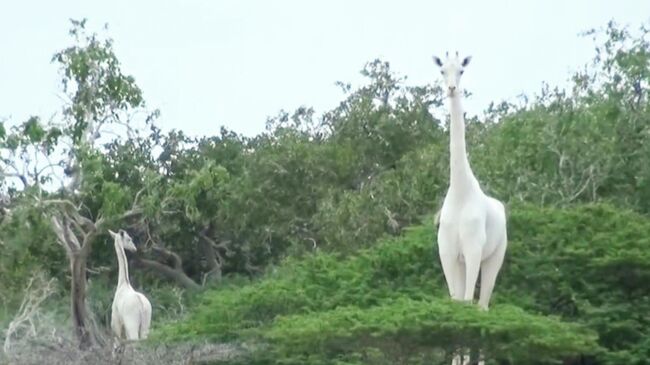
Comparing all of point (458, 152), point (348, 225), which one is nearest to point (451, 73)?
point (458, 152)

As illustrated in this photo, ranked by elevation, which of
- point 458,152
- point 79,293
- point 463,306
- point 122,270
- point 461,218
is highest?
point 122,270

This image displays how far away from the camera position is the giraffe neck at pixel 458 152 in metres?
12.9

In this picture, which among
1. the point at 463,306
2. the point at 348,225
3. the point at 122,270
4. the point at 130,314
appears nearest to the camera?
the point at 463,306

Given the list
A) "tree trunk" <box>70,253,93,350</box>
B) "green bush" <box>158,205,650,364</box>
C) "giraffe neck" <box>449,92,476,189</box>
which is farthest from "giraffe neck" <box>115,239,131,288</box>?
"giraffe neck" <box>449,92,476,189</box>

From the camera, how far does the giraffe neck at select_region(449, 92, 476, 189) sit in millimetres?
12945

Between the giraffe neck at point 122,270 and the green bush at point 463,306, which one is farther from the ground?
the giraffe neck at point 122,270

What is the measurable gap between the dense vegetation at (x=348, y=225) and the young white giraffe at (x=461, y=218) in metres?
0.35

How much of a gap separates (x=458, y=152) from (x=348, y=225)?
43.3 feet

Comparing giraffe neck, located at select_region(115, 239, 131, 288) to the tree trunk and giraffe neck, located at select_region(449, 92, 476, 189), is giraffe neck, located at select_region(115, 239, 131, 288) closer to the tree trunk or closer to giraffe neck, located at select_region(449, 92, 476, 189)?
the tree trunk

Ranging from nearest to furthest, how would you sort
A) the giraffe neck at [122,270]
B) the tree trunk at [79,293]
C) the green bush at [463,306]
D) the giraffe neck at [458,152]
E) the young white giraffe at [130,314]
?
the green bush at [463,306] < the giraffe neck at [458,152] < the young white giraffe at [130,314] < the tree trunk at [79,293] < the giraffe neck at [122,270]

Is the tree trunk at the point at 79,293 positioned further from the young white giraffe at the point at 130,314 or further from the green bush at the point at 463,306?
the green bush at the point at 463,306

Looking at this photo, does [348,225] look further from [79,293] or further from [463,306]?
[463,306]

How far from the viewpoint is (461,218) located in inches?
509

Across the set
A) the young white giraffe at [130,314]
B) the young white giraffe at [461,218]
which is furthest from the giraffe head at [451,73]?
the young white giraffe at [130,314]
